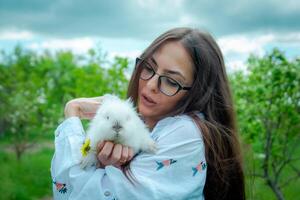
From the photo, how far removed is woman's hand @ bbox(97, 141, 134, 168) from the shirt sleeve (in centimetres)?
5

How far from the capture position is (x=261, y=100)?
5.14m

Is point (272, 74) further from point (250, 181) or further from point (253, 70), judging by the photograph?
point (250, 181)

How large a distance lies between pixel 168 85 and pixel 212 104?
318 millimetres

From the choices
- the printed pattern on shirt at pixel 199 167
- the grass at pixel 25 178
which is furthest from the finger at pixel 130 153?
the grass at pixel 25 178

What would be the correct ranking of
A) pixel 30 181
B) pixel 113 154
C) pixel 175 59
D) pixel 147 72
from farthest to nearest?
pixel 30 181 < pixel 147 72 < pixel 175 59 < pixel 113 154

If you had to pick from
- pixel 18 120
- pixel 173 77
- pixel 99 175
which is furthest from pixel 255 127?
pixel 18 120

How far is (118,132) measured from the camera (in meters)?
2.52

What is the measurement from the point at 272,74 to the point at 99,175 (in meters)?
3.26

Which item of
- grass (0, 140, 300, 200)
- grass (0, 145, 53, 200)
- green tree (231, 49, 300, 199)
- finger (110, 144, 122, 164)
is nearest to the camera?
finger (110, 144, 122, 164)

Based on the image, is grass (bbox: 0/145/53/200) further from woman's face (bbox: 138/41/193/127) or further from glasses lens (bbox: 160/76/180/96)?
glasses lens (bbox: 160/76/180/96)

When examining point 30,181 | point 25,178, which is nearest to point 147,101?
point 30,181

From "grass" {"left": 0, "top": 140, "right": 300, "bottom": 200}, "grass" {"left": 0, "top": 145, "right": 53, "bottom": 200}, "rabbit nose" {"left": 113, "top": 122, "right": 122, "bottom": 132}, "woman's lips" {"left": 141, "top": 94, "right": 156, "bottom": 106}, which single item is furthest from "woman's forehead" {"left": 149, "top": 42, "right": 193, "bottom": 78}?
"grass" {"left": 0, "top": 145, "right": 53, "bottom": 200}

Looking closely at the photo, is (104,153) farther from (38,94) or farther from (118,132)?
(38,94)

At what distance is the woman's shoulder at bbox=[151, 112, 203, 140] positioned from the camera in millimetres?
2422
